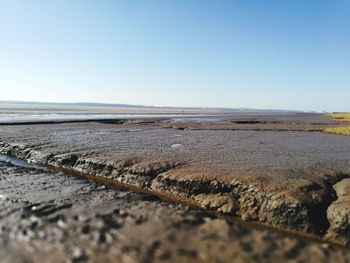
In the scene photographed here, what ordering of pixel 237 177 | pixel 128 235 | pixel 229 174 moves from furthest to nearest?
pixel 229 174 → pixel 237 177 → pixel 128 235

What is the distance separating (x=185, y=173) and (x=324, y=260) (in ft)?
13.9

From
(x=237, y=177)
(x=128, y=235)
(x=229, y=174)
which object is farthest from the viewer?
(x=229, y=174)

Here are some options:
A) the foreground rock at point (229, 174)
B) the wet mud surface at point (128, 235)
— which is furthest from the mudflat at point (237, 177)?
the wet mud surface at point (128, 235)

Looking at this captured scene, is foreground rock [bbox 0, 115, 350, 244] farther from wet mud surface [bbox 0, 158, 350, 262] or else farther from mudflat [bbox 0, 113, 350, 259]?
wet mud surface [bbox 0, 158, 350, 262]

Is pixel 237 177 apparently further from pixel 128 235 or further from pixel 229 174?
pixel 128 235

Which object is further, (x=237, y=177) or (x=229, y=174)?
(x=229, y=174)

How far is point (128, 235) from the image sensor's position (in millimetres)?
4520

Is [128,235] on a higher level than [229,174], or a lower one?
lower

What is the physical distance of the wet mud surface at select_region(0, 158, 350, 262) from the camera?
157 inches

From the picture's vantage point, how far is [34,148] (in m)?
11.9

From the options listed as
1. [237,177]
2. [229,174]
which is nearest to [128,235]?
[237,177]

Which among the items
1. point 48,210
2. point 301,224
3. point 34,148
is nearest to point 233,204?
point 301,224

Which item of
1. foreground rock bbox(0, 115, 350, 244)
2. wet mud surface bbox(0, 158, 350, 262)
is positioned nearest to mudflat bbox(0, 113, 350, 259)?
foreground rock bbox(0, 115, 350, 244)

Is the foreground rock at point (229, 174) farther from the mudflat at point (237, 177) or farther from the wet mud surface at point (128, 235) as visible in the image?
the wet mud surface at point (128, 235)
